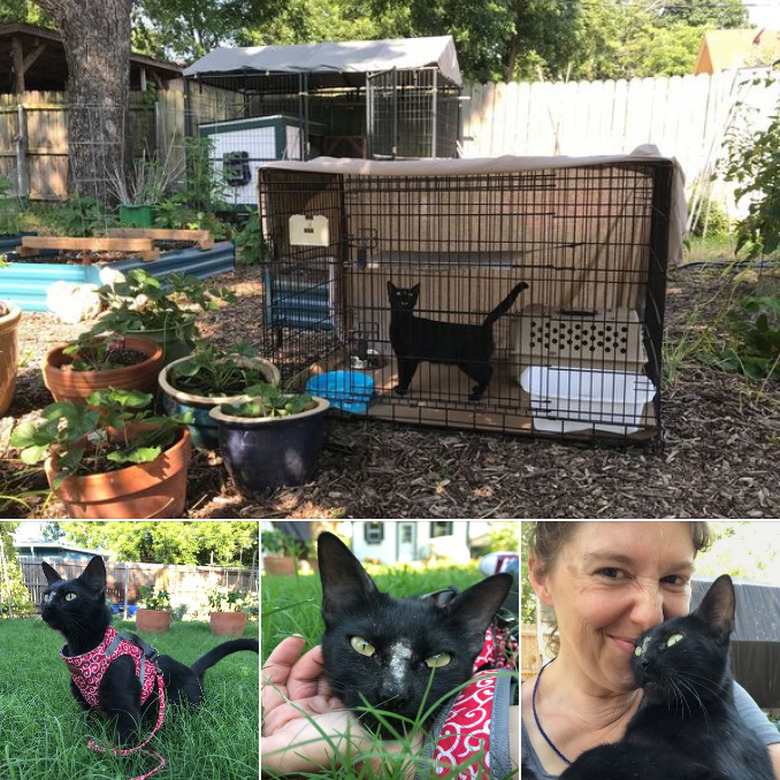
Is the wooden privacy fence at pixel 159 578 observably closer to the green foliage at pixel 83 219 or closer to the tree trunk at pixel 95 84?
the green foliage at pixel 83 219

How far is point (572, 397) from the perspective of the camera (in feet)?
11.9

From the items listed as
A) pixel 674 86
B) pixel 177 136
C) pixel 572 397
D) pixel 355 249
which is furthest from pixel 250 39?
pixel 572 397

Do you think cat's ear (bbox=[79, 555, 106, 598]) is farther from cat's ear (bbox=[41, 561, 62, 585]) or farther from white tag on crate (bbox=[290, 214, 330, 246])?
white tag on crate (bbox=[290, 214, 330, 246])

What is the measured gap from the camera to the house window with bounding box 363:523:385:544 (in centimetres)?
127

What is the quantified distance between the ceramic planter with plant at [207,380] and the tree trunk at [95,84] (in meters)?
6.60

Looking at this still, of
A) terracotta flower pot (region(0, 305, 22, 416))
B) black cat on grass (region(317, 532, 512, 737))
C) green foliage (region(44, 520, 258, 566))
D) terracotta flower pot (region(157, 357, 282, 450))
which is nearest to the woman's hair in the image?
black cat on grass (region(317, 532, 512, 737))

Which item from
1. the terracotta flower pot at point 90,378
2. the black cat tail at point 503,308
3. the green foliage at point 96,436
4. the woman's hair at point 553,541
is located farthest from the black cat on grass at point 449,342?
the woman's hair at point 553,541

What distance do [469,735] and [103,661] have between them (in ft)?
1.85

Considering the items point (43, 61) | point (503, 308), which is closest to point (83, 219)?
point (503, 308)

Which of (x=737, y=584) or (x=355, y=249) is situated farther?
(x=355, y=249)

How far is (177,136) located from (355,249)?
9.45 m

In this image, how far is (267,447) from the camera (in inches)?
113

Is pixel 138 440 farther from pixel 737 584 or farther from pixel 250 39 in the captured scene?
pixel 250 39

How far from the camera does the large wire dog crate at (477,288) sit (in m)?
3.54
